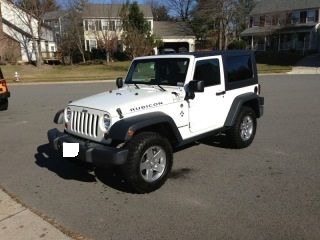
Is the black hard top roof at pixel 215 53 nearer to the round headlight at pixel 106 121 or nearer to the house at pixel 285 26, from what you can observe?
the round headlight at pixel 106 121

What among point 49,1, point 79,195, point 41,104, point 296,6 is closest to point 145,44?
point 49,1

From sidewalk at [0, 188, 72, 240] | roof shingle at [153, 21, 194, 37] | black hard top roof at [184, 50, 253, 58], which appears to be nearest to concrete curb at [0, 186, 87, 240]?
sidewalk at [0, 188, 72, 240]

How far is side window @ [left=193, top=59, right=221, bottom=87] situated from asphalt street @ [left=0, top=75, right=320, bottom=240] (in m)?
1.31

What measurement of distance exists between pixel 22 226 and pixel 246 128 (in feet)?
14.4

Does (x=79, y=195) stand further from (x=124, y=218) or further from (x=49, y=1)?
(x=49, y=1)

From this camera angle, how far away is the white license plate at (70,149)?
4.98m

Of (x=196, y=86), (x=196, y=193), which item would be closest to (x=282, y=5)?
(x=196, y=86)

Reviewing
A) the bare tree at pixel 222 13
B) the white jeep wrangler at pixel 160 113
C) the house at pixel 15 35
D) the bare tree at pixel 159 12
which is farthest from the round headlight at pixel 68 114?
the bare tree at pixel 159 12

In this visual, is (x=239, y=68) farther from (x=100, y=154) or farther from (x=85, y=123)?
(x=100, y=154)

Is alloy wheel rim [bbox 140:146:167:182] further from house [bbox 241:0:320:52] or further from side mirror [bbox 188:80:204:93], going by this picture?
house [bbox 241:0:320:52]

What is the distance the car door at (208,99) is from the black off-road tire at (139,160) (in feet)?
3.02

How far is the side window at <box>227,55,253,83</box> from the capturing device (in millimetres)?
6562

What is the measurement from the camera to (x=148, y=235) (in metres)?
3.90

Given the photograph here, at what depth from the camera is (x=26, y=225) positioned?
13.7 feet
